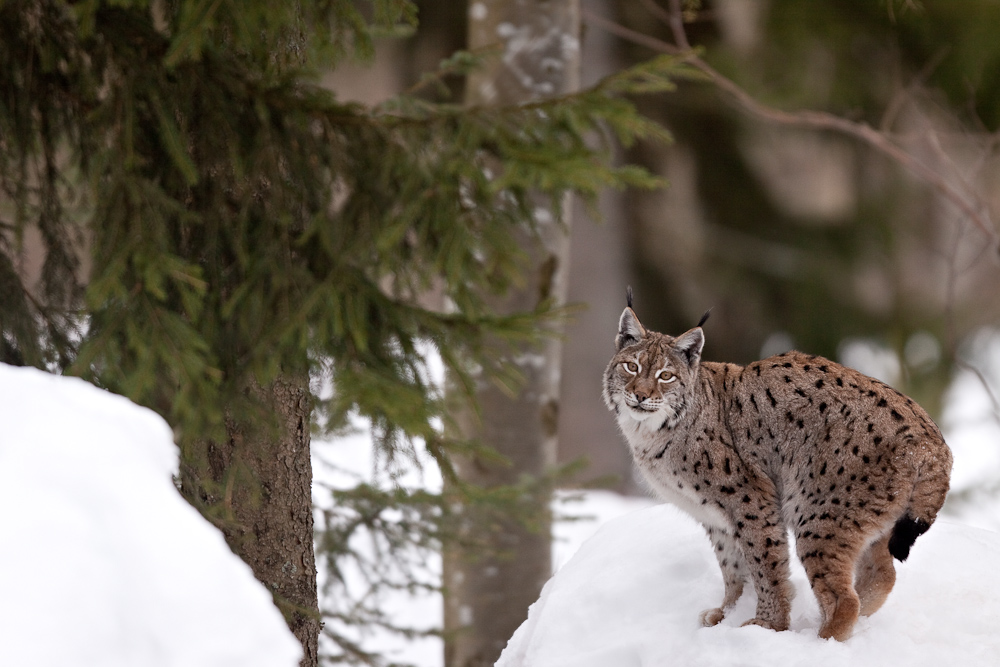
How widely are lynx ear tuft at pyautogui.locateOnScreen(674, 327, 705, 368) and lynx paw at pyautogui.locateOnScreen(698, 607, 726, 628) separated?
37.4 inches

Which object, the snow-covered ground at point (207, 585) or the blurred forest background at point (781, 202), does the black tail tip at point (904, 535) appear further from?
the blurred forest background at point (781, 202)

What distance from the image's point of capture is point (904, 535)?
2.84m

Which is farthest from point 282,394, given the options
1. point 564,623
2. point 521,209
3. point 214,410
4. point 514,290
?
point 514,290

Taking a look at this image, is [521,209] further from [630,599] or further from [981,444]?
[981,444]

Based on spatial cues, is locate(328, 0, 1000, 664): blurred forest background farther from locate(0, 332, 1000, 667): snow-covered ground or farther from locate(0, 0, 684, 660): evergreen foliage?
locate(0, 0, 684, 660): evergreen foliage

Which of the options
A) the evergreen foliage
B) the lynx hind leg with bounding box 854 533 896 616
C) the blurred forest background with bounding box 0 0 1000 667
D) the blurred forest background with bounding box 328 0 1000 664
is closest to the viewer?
the evergreen foliage

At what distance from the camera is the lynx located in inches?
119

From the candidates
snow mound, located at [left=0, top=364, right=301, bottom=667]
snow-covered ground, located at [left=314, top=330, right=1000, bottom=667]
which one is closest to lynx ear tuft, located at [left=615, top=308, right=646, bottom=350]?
snow-covered ground, located at [left=314, top=330, right=1000, bottom=667]

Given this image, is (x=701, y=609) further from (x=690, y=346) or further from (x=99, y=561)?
(x=99, y=561)

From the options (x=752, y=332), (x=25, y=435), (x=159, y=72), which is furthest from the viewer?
(x=752, y=332)

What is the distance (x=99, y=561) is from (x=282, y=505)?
2.08 m

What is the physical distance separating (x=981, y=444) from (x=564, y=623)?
25.6 feet

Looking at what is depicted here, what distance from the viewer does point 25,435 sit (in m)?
1.67

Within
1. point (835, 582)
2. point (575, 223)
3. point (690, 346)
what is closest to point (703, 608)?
point (835, 582)
